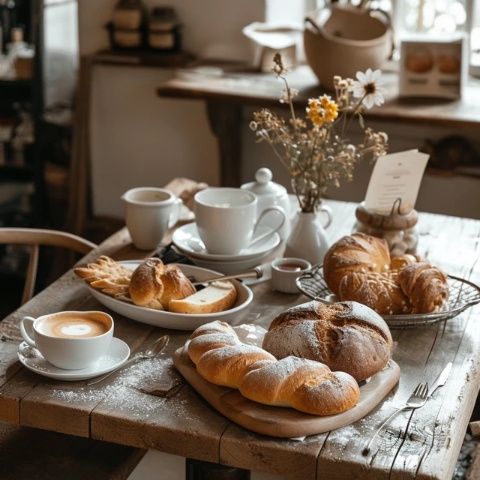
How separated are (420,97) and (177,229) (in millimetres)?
1399

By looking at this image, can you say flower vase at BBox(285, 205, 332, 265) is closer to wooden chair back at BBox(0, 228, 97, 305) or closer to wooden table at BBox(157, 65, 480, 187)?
wooden chair back at BBox(0, 228, 97, 305)

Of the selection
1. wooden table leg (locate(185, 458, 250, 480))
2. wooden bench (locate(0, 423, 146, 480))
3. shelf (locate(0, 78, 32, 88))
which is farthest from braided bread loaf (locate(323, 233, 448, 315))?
shelf (locate(0, 78, 32, 88))

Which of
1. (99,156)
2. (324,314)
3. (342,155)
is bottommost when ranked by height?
(99,156)

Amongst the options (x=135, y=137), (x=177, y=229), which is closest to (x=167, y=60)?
(x=135, y=137)

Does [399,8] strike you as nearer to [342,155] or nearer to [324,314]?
[342,155]

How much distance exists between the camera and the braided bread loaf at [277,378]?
148 cm

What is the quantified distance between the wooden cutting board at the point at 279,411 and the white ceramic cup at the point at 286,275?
0.44m

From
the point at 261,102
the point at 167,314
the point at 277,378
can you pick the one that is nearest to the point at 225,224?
the point at 167,314

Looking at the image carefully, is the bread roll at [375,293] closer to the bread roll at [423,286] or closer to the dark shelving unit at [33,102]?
the bread roll at [423,286]

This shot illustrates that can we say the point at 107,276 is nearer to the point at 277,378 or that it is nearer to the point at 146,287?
the point at 146,287

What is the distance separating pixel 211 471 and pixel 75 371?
Result: 31 centimetres

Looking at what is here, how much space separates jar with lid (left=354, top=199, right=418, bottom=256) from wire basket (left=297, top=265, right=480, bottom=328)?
0.16m

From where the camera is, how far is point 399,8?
12.5 feet

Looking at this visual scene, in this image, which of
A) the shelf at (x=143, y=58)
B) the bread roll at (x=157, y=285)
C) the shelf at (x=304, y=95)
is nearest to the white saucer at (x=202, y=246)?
the bread roll at (x=157, y=285)
